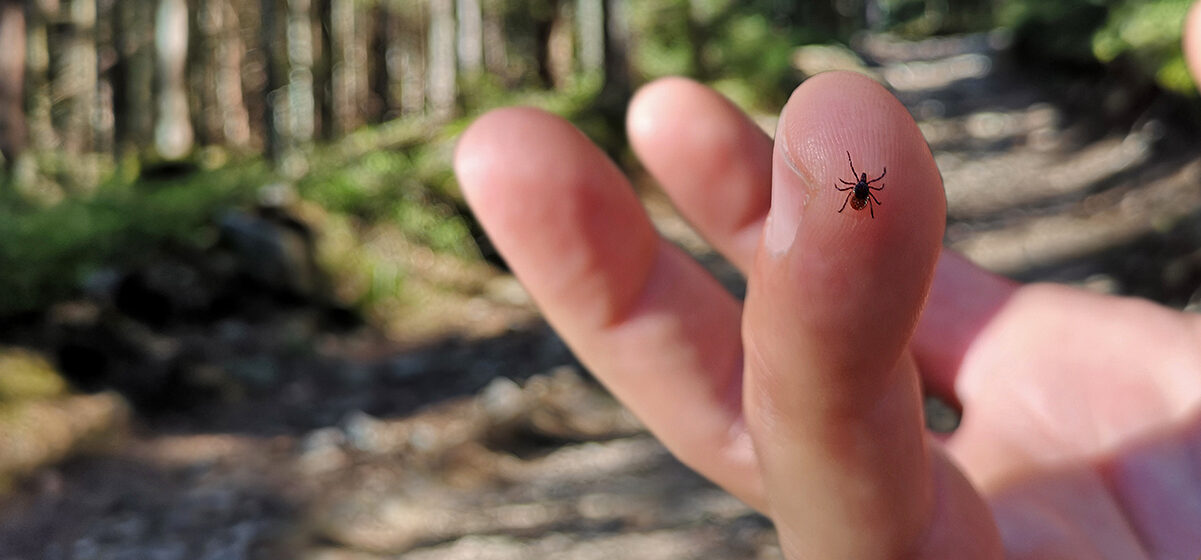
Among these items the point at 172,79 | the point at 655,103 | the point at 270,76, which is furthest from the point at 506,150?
the point at 172,79

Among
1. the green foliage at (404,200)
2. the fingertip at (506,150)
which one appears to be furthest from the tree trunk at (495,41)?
the fingertip at (506,150)

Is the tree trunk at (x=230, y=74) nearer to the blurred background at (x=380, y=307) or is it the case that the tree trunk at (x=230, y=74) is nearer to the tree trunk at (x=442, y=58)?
the tree trunk at (x=442, y=58)

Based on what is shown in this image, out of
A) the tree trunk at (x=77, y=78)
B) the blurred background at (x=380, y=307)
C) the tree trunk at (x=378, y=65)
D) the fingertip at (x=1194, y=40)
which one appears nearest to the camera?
the fingertip at (x=1194, y=40)

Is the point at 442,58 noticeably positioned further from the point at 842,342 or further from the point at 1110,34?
the point at 842,342

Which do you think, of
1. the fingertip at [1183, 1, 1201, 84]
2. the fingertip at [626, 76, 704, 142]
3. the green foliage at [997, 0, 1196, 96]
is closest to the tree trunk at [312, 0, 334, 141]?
the green foliage at [997, 0, 1196, 96]

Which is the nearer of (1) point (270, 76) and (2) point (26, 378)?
(2) point (26, 378)

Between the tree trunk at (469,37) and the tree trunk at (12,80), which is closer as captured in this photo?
the tree trunk at (12,80)
